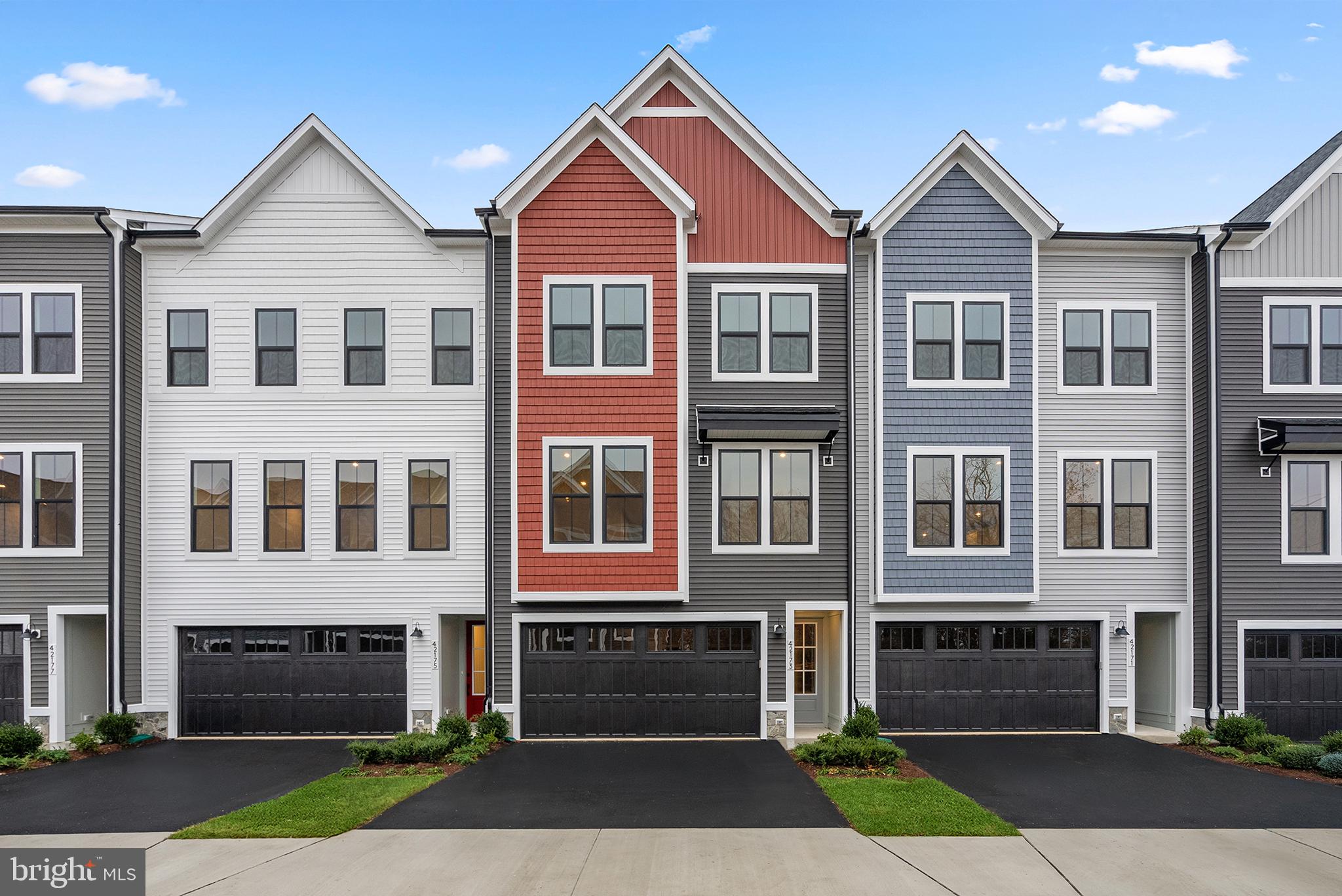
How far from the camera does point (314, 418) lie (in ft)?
47.2

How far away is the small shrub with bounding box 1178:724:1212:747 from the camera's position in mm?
13469

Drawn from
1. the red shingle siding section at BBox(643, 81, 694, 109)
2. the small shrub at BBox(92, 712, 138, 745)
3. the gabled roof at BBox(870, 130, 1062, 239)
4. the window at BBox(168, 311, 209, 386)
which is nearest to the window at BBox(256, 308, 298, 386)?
the window at BBox(168, 311, 209, 386)

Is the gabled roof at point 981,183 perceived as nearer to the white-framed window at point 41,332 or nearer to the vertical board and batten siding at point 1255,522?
the vertical board and batten siding at point 1255,522

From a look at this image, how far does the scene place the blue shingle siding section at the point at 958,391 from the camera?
46.1ft

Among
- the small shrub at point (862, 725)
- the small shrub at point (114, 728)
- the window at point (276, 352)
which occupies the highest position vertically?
the window at point (276, 352)

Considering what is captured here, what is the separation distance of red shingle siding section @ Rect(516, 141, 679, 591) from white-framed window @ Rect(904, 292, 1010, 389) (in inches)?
185

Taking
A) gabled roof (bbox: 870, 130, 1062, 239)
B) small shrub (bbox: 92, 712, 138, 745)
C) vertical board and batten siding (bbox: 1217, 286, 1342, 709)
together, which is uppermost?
gabled roof (bbox: 870, 130, 1062, 239)

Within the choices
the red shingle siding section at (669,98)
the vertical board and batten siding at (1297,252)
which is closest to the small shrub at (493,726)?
the red shingle siding section at (669,98)

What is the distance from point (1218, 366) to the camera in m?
14.2

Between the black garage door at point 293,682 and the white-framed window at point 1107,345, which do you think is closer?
the black garage door at point 293,682

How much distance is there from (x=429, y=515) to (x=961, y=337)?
10.7m

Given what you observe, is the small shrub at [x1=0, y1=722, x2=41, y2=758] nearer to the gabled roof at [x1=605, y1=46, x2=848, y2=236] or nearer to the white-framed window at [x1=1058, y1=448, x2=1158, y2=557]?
the gabled roof at [x1=605, y1=46, x2=848, y2=236]

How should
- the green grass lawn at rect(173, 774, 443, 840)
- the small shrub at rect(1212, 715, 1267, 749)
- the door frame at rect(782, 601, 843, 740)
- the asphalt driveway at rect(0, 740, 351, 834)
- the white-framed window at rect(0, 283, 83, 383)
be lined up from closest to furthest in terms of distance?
the green grass lawn at rect(173, 774, 443, 840)
the asphalt driveway at rect(0, 740, 351, 834)
the small shrub at rect(1212, 715, 1267, 749)
the white-framed window at rect(0, 283, 83, 383)
the door frame at rect(782, 601, 843, 740)

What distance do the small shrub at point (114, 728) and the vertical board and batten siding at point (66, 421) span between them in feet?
4.21
